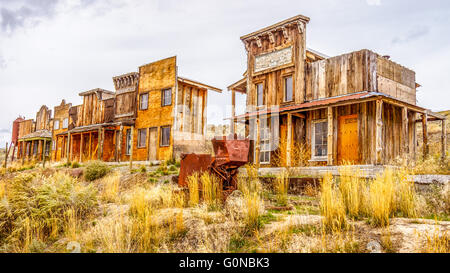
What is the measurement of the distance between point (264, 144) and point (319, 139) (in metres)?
2.93

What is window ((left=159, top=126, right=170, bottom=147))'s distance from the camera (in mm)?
21250

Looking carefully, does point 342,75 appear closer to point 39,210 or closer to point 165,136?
point 165,136

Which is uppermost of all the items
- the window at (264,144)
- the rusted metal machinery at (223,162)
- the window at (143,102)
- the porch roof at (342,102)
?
the window at (143,102)

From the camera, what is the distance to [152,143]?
865 inches

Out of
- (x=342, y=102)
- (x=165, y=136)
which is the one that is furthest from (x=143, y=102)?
(x=342, y=102)

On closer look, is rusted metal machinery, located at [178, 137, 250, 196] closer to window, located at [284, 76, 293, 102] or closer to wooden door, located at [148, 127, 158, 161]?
window, located at [284, 76, 293, 102]

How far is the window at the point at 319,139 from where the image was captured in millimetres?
15469

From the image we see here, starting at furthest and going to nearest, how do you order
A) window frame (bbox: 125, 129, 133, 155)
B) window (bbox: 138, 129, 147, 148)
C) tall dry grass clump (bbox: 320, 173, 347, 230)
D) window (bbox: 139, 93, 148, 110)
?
window frame (bbox: 125, 129, 133, 155) → window (bbox: 139, 93, 148, 110) → window (bbox: 138, 129, 147, 148) → tall dry grass clump (bbox: 320, 173, 347, 230)

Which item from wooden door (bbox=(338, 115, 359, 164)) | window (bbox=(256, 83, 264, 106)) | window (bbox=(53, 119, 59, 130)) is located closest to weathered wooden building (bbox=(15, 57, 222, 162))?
window (bbox=(256, 83, 264, 106))

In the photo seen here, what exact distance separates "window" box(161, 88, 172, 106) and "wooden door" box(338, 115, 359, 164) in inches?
414

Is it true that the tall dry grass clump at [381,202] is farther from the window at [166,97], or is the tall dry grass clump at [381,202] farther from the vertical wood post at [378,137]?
the window at [166,97]

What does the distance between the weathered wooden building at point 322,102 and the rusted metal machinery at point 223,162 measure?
6.41 m

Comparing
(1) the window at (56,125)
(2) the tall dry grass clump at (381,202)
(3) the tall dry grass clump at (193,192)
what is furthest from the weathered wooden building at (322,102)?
(1) the window at (56,125)
